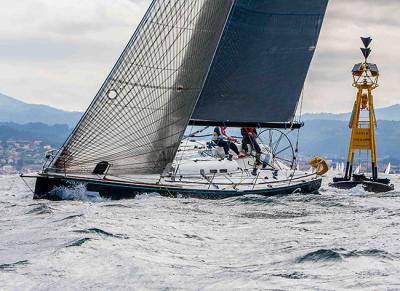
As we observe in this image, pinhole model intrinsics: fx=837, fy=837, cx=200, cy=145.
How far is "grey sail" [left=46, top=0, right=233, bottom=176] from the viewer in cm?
2617

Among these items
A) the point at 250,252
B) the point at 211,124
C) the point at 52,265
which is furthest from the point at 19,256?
the point at 211,124

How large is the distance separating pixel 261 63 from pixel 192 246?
55.5 ft

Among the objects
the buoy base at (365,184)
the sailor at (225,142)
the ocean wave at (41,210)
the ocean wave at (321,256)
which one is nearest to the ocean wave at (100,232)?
the ocean wave at (321,256)

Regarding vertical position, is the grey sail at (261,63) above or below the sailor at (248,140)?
above

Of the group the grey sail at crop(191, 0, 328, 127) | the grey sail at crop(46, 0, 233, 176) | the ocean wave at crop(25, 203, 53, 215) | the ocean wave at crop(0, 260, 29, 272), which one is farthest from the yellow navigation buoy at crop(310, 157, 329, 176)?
the ocean wave at crop(0, 260, 29, 272)

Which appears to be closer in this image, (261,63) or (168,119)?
(168,119)

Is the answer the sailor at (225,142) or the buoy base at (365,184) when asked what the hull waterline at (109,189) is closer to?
the sailor at (225,142)

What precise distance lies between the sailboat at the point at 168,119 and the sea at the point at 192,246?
1247 mm

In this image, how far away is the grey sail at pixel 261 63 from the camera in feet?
105

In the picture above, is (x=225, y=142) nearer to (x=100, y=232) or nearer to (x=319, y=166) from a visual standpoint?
(x=319, y=166)

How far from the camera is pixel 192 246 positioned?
17156 mm

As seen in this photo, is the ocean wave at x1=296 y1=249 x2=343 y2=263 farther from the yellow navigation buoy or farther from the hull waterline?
the yellow navigation buoy

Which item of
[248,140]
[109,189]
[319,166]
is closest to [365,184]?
[319,166]

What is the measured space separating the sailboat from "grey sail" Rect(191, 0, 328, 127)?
62 mm
